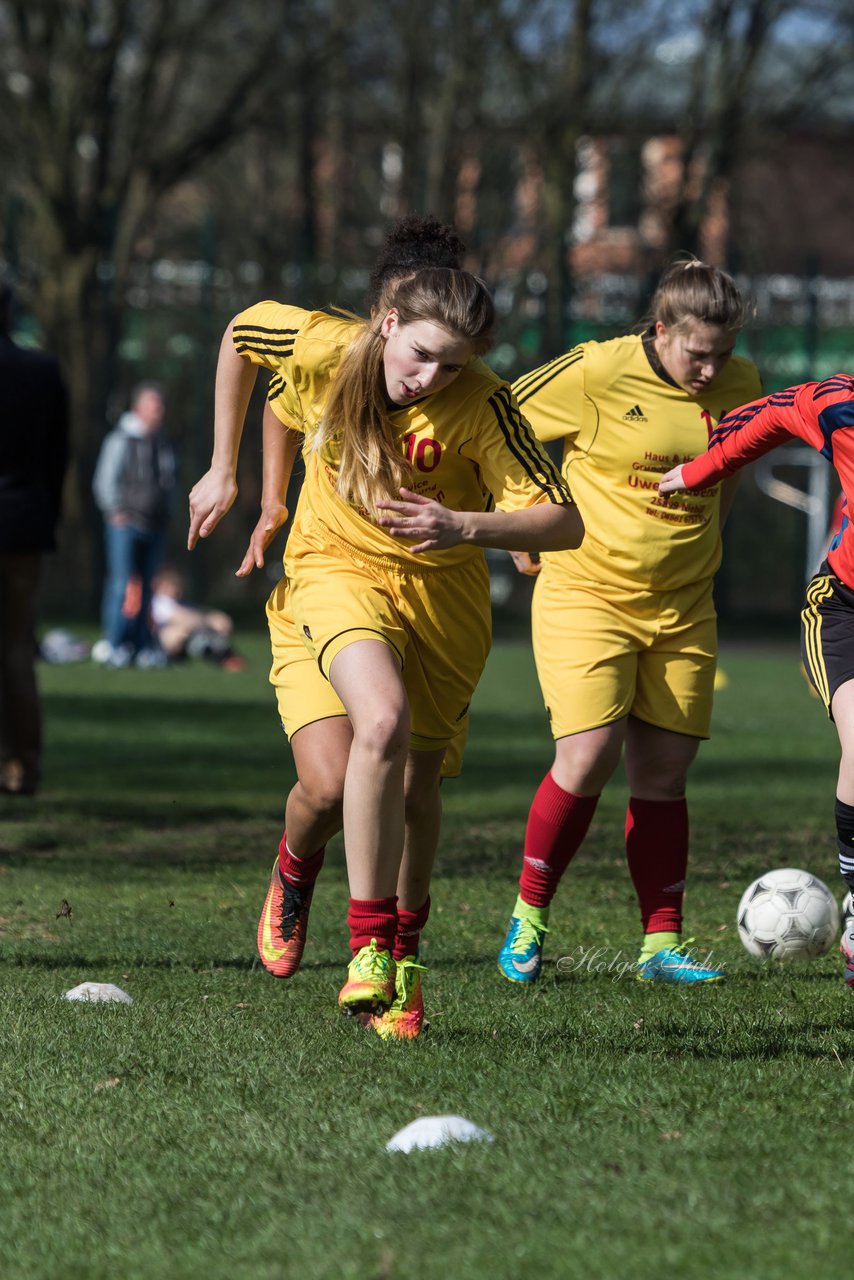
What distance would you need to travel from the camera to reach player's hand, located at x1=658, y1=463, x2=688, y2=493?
16.6 ft

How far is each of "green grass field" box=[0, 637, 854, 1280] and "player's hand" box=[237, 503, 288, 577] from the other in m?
1.17

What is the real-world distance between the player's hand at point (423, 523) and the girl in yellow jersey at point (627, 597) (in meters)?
1.36

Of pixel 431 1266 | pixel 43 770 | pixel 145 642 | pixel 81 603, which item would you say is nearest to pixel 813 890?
pixel 431 1266

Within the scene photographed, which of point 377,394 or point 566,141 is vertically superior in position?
point 566,141

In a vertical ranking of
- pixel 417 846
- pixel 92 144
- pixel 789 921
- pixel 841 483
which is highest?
pixel 92 144

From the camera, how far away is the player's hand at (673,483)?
5.07m

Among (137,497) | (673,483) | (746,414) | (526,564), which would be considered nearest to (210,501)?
(526,564)

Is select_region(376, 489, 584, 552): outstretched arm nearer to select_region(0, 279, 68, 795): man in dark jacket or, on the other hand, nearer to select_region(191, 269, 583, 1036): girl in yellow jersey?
select_region(191, 269, 583, 1036): girl in yellow jersey

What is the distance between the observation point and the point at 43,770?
10.0 meters

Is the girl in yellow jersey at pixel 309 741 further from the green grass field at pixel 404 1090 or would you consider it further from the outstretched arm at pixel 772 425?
the outstretched arm at pixel 772 425

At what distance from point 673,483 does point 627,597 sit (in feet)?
1.54

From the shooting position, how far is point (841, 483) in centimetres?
482

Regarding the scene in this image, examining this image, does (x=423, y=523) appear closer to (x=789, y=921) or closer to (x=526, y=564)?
(x=526, y=564)

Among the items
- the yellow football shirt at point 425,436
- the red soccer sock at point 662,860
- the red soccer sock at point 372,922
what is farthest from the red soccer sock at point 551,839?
the red soccer sock at point 372,922
